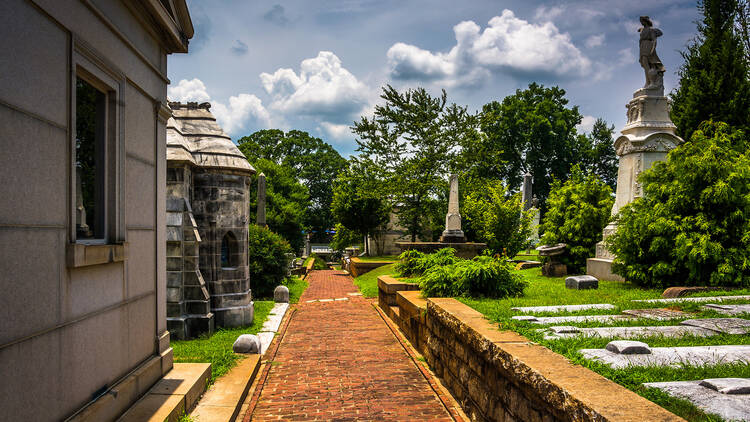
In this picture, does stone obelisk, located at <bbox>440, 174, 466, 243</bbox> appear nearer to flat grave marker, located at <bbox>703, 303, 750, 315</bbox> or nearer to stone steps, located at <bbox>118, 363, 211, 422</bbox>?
flat grave marker, located at <bbox>703, 303, 750, 315</bbox>

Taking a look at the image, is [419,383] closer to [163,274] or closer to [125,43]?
[163,274]

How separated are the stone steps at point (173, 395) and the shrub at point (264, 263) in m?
9.84

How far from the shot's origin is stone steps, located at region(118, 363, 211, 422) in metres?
3.93

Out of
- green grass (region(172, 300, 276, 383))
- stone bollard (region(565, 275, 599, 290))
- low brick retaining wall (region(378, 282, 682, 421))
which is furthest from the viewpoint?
stone bollard (region(565, 275, 599, 290))

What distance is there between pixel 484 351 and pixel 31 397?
362 centimetres

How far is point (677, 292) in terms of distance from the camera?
291 inches

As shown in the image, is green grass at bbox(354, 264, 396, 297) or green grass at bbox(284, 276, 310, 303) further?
green grass at bbox(354, 264, 396, 297)

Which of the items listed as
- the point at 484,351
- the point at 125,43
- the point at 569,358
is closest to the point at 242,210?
the point at 125,43

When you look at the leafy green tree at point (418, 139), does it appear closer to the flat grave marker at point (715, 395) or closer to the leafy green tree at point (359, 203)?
the leafy green tree at point (359, 203)

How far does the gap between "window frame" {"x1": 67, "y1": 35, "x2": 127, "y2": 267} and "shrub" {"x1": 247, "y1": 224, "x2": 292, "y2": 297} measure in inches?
445

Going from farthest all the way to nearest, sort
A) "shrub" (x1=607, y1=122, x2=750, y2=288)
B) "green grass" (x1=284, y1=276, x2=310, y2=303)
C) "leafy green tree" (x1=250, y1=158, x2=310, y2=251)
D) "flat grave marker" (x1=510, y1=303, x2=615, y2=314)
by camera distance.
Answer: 1. "leafy green tree" (x1=250, y1=158, x2=310, y2=251)
2. "green grass" (x1=284, y1=276, x2=310, y2=303)
3. "shrub" (x1=607, y1=122, x2=750, y2=288)
4. "flat grave marker" (x1=510, y1=303, x2=615, y2=314)

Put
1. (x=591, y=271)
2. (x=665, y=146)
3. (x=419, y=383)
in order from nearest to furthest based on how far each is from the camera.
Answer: (x=419, y=383), (x=665, y=146), (x=591, y=271)

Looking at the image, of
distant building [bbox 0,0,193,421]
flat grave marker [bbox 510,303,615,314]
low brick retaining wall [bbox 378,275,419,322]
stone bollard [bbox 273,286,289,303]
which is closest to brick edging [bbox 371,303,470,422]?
low brick retaining wall [bbox 378,275,419,322]

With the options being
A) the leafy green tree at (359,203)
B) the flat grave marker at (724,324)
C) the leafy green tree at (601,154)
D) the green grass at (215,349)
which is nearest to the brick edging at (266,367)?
the green grass at (215,349)
